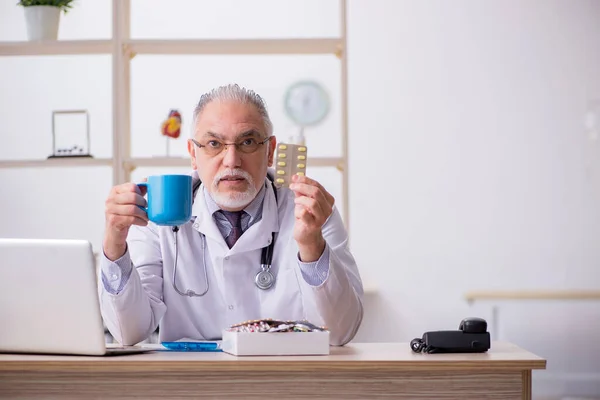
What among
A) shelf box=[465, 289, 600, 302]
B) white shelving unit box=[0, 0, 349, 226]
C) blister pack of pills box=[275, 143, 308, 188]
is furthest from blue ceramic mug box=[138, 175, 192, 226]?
shelf box=[465, 289, 600, 302]

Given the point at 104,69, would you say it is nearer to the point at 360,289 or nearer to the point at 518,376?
the point at 360,289

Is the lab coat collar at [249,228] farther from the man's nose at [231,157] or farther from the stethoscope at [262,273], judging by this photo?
the man's nose at [231,157]

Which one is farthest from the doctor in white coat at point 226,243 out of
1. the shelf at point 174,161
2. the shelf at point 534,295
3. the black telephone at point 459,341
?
the shelf at point 534,295

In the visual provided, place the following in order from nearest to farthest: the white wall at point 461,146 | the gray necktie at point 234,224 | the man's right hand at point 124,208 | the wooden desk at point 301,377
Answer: the wooden desk at point 301,377 < the man's right hand at point 124,208 < the gray necktie at point 234,224 < the white wall at point 461,146

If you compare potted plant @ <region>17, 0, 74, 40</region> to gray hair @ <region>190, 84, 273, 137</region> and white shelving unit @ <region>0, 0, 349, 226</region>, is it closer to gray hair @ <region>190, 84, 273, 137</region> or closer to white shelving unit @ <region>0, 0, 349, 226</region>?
white shelving unit @ <region>0, 0, 349, 226</region>

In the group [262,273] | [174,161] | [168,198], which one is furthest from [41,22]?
[168,198]

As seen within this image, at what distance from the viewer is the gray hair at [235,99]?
2248mm

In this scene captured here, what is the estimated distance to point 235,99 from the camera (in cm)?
224

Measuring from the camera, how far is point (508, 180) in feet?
15.9

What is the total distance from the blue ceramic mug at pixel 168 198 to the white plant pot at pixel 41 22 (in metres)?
2.25

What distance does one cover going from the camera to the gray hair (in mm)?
2248

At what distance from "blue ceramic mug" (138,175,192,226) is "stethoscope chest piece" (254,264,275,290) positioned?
21.5 inches

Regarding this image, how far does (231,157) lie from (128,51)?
162cm

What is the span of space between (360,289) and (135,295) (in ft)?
1.75
